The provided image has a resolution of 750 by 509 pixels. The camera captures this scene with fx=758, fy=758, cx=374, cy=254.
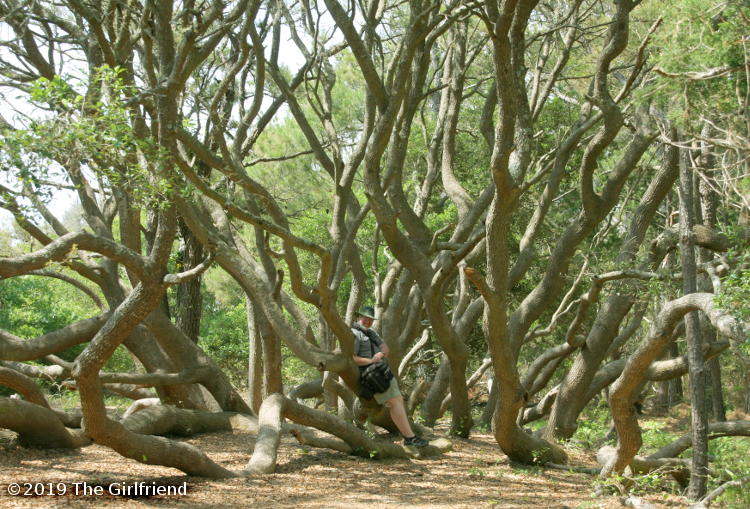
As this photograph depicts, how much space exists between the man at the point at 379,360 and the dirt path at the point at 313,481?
378 mm

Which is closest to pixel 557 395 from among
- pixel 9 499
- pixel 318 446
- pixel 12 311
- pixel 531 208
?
pixel 318 446

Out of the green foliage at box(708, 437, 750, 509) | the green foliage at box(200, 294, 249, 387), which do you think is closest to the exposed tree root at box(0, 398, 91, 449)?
the green foliage at box(708, 437, 750, 509)

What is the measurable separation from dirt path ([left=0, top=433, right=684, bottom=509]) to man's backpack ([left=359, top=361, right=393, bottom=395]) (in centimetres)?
86

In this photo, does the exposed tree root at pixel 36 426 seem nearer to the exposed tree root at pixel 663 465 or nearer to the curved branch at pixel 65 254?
the curved branch at pixel 65 254

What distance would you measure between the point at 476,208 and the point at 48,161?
5869 millimetres

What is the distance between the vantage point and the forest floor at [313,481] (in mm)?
5868

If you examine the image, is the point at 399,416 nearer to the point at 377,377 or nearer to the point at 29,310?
the point at 377,377

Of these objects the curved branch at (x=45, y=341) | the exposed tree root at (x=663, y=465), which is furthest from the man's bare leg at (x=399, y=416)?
the curved branch at (x=45, y=341)

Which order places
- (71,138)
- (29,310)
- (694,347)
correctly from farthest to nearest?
(29,310)
(694,347)
(71,138)

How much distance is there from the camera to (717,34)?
4.78 meters

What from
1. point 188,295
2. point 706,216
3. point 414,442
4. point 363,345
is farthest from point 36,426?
point 706,216

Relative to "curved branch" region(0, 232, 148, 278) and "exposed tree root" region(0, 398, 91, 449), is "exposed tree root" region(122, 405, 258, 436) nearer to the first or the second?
"exposed tree root" region(0, 398, 91, 449)

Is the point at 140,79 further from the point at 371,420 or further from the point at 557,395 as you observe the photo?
the point at 557,395

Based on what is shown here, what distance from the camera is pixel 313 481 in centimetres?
711
